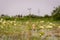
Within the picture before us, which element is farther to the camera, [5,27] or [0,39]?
[5,27]

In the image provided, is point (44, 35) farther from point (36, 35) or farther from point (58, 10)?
point (58, 10)

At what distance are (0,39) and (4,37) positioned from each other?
85 mm

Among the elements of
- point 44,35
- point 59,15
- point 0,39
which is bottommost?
point 59,15

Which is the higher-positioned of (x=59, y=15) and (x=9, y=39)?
(x=9, y=39)

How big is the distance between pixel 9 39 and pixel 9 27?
0.92 meters

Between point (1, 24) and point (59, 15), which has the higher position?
point (1, 24)

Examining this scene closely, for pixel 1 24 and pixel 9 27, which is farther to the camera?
pixel 9 27

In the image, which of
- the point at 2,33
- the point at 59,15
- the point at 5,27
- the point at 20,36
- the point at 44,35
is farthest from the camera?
the point at 59,15

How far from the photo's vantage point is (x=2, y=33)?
3.99 m

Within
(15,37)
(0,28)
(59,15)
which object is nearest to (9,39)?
(15,37)

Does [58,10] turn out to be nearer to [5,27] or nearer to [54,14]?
[54,14]

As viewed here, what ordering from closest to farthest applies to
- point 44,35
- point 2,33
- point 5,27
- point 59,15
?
point 44,35 → point 2,33 → point 5,27 → point 59,15

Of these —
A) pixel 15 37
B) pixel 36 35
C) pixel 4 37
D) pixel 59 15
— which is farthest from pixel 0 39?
pixel 59 15

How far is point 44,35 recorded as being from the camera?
2.92 meters
